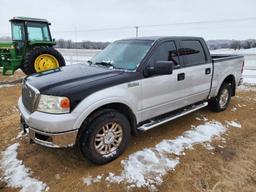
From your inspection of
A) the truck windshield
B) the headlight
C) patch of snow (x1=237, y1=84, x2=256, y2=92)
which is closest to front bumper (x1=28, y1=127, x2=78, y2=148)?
the headlight

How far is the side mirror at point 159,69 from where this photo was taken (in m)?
3.57

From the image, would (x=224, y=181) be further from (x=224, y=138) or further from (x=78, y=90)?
(x=78, y=90)

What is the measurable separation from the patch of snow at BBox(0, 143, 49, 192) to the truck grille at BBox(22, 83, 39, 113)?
2.91 ft

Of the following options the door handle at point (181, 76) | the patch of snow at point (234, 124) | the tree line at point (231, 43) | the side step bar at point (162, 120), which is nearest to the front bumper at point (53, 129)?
the side step bar at point (162, 120)

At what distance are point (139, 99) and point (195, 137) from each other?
57.6 inches

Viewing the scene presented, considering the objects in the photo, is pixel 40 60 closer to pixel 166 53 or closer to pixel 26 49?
pixel 26 49

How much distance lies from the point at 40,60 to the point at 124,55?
649cm

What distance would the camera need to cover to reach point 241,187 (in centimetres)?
303

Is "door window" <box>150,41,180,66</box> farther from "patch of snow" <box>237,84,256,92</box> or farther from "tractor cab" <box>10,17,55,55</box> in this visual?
"tractor cab" <box>10,17,55,55</box>

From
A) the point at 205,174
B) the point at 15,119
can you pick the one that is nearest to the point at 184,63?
the point at 205,174

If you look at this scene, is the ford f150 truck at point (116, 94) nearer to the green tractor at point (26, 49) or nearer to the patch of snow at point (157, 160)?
the patch of snow at point (157, 160)

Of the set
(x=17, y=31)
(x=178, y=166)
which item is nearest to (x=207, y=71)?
(x=178, y=166)

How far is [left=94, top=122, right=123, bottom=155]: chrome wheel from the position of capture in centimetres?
334

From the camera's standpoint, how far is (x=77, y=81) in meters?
3.26
